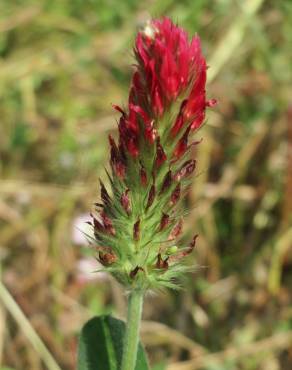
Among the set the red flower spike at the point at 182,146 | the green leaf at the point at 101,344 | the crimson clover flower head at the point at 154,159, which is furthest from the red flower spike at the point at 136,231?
the green leaf at the point at 101,344

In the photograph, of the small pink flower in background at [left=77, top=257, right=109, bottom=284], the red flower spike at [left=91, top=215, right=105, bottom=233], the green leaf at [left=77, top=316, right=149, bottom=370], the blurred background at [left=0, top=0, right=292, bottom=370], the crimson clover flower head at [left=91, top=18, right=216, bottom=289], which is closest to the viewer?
the crimson clover flower head at [left=91, top=18, right=216, bottom=289]

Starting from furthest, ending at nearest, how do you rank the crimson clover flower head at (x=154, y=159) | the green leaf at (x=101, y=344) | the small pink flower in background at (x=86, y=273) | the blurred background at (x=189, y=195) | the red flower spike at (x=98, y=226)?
the small pink flower in background at (x=86, y=273) → the blurred background at (x=189, y=195) → the green leaf at (x=101, y=344) → the red flower spike at (x=98, y=226) → the crimson clover flower head at (x=154, y=159)

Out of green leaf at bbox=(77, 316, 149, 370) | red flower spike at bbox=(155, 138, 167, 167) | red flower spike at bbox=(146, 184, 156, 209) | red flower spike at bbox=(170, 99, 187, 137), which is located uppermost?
red flower spike at bbox=(170, 99, 187, 137)

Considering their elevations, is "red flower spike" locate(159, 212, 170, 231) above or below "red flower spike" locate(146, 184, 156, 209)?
below

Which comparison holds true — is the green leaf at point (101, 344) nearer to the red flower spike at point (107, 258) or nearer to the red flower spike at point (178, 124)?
the red flower spike at point (107, 258)

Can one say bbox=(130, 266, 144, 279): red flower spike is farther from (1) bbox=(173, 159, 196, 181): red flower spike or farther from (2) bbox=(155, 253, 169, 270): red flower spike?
(1) bbox=(173, 159, 196, 181): red flower spike

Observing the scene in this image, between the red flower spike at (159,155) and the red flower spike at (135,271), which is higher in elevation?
the red flower spike at (159,155)

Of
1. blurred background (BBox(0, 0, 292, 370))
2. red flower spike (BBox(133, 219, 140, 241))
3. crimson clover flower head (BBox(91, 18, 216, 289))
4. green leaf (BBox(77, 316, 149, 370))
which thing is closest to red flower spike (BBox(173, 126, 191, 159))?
crimson clover flower head (BBox(91, 18, 216, 289))
